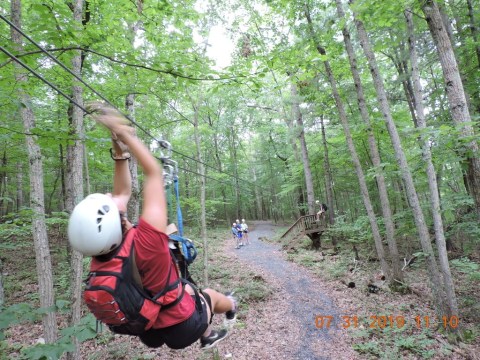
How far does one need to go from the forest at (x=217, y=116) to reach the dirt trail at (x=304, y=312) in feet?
7.11

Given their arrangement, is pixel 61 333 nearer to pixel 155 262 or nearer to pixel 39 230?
pixel 155 262

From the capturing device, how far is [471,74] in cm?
→ 885

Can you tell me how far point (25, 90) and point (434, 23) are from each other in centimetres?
654

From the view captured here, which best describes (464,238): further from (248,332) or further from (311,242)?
(248,332)

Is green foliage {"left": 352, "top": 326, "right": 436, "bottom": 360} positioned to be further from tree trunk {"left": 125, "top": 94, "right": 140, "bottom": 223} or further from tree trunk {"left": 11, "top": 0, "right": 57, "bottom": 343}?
tree trunk {"left": 125, "top": 94, "right": 140, "bottom": 223}

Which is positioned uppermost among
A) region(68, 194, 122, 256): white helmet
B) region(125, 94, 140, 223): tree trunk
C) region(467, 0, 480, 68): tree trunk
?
region(467, 0, 480, 68): tree trunk

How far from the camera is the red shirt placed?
1.60m

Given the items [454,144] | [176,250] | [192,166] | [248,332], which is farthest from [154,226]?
[192,166]

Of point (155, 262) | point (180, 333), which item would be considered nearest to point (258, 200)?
point (180, 333)

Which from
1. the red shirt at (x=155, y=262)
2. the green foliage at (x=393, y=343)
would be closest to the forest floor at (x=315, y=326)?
the green foliage at (x=393, y=343)

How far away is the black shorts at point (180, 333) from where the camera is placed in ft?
6.53

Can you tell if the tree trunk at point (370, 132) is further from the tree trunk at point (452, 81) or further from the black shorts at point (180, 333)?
the black shorts at point (180, 333)

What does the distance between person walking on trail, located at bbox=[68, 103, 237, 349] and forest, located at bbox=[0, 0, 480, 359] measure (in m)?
0.62
